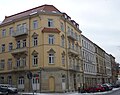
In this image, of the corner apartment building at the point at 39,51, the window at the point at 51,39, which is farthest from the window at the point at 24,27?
the window at the point at 51,39

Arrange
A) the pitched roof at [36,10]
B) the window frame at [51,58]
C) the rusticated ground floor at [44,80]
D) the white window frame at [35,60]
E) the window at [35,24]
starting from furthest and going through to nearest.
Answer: the pitched roof at [36,10]
the window at [35,24]
the white window frame at [35,60]
the window frame at [51,58]
the rusticated ground floor at [44,80]

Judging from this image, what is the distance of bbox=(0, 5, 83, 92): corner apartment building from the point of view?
4747 centimetres

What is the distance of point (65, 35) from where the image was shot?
5319 centimetres

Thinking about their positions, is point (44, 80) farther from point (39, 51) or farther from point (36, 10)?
point (36, 10)

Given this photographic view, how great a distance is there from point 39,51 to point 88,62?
28387 millimetres

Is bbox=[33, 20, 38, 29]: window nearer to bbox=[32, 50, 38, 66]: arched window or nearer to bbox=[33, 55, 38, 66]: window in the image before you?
bbox=[32, 50, 38, 66]: arched window

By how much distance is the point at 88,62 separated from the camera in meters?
73.6

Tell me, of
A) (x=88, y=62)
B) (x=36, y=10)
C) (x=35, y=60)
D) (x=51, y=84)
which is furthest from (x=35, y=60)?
(x=88, y=62)

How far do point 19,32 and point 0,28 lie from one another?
804 centimetres

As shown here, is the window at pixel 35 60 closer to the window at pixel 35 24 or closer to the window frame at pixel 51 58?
the window frame at pixel 51 58

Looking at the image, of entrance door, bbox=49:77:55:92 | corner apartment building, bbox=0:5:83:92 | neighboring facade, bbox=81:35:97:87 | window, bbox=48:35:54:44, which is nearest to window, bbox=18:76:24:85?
corner apartment building, bbox=0:5:83:92

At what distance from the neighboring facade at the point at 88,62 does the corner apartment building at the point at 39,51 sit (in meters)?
12.1

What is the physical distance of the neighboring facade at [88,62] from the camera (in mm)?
69081

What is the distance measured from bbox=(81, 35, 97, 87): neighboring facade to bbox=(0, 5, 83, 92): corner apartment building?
39.7 feet
